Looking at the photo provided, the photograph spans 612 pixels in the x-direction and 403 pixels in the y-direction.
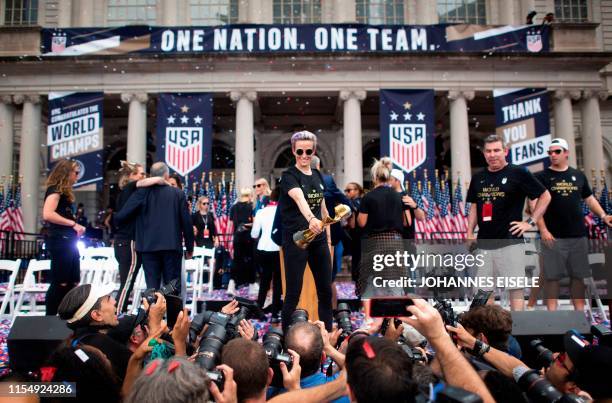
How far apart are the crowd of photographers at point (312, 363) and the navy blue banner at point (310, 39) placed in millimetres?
16038

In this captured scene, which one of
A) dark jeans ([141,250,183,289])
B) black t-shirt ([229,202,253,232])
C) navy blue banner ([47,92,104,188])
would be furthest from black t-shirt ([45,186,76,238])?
navy blue banner ([47,92,104,188])

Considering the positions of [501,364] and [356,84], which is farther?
[356,84]

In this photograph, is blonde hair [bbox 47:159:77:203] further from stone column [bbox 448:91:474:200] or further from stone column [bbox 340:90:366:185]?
stone column [bbox 448:91:474:200]

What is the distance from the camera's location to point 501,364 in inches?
95.0

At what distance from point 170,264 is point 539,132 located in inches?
611

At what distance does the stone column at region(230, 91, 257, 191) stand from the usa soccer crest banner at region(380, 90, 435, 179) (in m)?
5.00

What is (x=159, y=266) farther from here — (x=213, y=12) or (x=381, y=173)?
(x=213, y=12)

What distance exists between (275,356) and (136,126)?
17.5m

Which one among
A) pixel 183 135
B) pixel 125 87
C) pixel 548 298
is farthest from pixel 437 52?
pixel 548 298

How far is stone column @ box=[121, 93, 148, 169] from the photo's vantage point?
18.0 metres

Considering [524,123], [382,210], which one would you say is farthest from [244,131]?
[382,210]

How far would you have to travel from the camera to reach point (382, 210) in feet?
18.0

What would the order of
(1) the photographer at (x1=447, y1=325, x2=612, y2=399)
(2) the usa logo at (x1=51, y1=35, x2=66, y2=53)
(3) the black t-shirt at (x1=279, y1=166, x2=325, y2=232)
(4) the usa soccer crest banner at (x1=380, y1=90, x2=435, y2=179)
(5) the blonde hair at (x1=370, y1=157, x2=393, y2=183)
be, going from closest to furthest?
(1) the photographer at (x1=447, y1=325, x2=612, y2=399) → (3) the black t-shirt at (x1=279, y1=166, x2=325, y2=232) → (5) the blonde hair at (x1=370, y1=157, x2=393, y2=183) → (4) the usa soccer crest banner at (x1=380, y1=90, x2=435, y2=179) → (2) the usa logo at (x1=51, y1=35, x2=66, y2=53)

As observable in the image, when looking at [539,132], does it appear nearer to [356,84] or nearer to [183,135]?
[356,84]
